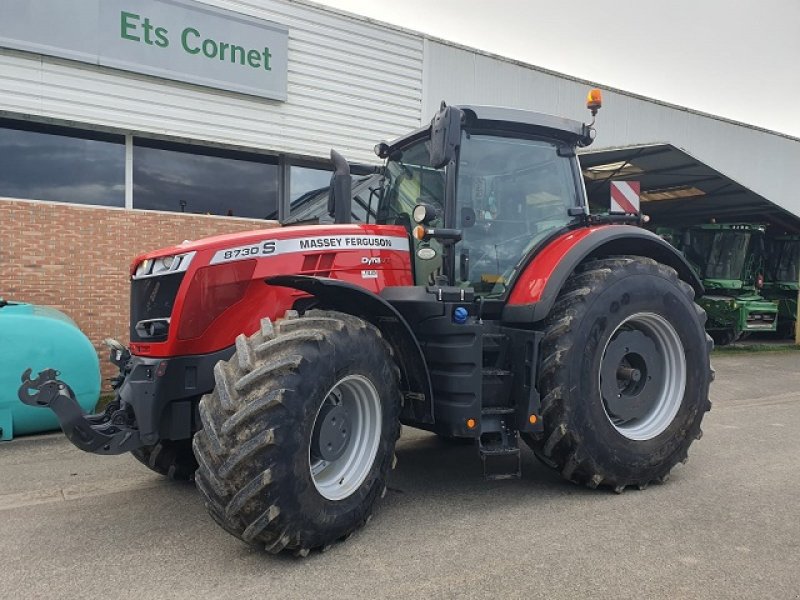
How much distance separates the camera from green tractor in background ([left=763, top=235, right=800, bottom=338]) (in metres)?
17.0

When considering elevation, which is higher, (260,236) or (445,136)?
(445,136)

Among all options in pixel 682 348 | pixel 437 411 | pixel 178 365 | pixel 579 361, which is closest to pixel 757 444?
pixel 682 348

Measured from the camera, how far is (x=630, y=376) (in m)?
4.46

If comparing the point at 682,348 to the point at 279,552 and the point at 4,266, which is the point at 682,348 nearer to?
the point at 279,552

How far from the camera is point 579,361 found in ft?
13.2

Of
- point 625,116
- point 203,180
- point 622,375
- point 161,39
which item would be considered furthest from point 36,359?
point 625,116

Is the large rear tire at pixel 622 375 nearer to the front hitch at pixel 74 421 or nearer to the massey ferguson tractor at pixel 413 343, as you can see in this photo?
the massey ferguson tractor at pixel 413 343

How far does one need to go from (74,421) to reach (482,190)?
2816 mm

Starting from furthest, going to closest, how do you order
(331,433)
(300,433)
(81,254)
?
1. (81,254)
2. (331,433)
3. (300,433)

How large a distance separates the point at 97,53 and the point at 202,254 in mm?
5877

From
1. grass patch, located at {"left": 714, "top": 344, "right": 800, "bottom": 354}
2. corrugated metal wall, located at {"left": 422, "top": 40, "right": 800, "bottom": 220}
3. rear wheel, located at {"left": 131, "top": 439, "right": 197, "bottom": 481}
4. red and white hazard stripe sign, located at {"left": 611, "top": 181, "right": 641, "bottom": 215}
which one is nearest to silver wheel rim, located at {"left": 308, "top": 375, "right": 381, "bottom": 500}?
rear wheel, located at {"left": 131, "top": 439, "right": 197, "bottom": 481}

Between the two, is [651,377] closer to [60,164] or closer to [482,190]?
[482,190]

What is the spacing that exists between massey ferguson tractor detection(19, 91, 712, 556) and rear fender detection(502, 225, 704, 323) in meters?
0.01

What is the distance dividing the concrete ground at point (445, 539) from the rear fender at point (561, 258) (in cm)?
125
